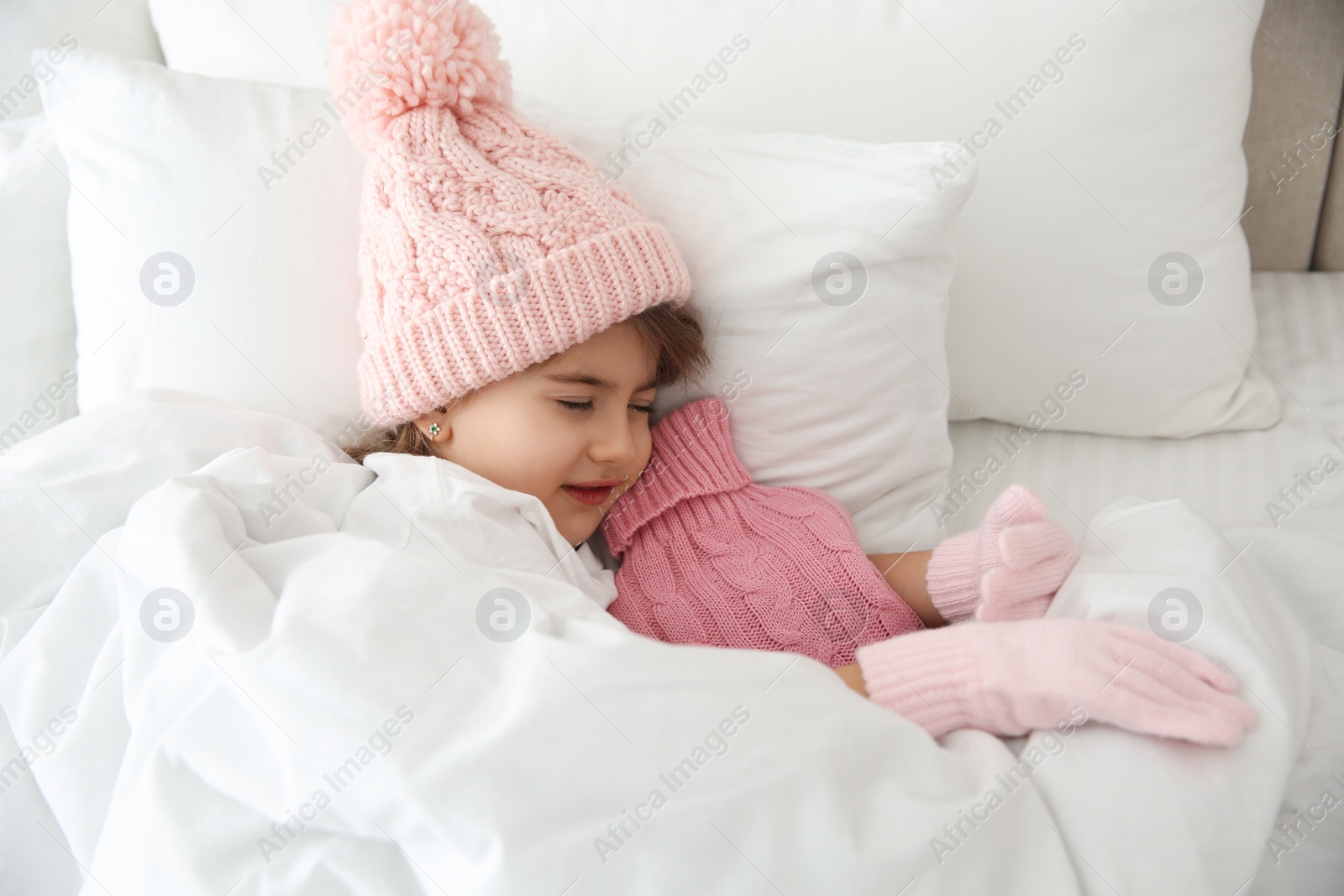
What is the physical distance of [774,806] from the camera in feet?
2.03

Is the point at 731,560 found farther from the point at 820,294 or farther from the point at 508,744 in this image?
the point at 508,744

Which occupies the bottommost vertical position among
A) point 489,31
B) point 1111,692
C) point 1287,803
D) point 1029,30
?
point 1287,803

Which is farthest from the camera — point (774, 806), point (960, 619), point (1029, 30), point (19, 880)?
point (1029, 30)

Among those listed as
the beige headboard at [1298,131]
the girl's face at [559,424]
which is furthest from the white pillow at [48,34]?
the beige headboard at [1298,131]

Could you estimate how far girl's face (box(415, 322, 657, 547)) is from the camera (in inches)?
39.8

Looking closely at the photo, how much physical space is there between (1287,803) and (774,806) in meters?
0.42

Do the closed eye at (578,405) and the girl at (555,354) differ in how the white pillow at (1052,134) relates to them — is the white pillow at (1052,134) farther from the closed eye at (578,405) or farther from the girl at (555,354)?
the closed eye at (578,405)

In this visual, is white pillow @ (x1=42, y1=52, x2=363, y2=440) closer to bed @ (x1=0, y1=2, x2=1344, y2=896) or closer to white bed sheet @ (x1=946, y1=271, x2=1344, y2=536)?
bed @ (x1=0, y1=2, x2=1344, y2=896)

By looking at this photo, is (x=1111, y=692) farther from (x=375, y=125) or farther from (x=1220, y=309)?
(x=375, y=125)

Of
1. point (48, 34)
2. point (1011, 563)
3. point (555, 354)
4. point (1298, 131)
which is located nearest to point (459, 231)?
point (555, 354)

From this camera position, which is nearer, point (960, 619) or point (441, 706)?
point (441, 706)

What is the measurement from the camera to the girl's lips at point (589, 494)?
1081 mm

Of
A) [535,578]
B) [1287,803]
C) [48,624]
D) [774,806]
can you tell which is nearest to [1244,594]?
[1287,803]

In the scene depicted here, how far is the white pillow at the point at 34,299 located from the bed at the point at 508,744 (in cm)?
44
